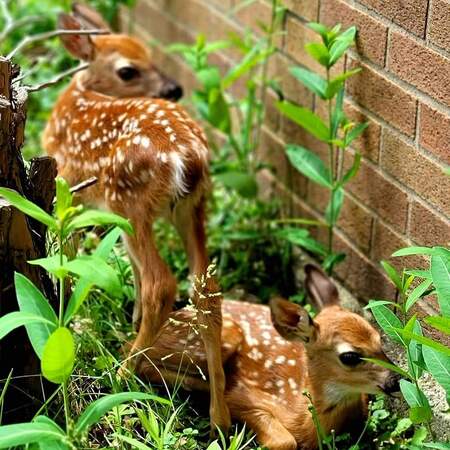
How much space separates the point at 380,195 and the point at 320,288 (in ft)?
1.63

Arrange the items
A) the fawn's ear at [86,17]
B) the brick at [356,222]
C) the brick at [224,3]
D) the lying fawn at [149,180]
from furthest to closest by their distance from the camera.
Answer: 1. the brick at [224,3]
2. the fawn's ear at [86,17]
3. the brick at [356,222]
4. the lying fawn at [149,180]

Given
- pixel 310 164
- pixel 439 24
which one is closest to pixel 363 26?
pixel 439 24

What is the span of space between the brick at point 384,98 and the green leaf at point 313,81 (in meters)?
0.15

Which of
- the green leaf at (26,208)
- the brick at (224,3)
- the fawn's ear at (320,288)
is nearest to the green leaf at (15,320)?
the green leaf at (26,208)

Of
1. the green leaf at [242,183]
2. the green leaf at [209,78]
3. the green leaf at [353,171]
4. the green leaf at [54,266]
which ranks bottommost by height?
the green leaf at [242,183]

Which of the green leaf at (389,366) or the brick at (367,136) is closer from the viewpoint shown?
the green leaf at (389,366)

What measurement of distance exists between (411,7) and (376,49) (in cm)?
33

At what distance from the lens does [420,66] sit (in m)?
4.41

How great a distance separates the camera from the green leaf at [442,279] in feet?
12.5

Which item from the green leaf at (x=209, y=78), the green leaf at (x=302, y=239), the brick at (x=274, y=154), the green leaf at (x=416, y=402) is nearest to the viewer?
the green leaf at (x=416, y=402)

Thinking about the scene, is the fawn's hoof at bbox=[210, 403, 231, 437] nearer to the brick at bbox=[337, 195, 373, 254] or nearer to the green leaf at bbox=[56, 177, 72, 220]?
the brick at bbox=[337, 195, 373, 254]

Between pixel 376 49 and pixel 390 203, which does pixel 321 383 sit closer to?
pixel 390 203

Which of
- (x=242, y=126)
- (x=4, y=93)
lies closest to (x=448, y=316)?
(x=4, y=93)

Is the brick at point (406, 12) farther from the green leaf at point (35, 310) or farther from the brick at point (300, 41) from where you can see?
the green leaf at point (35, 310)
